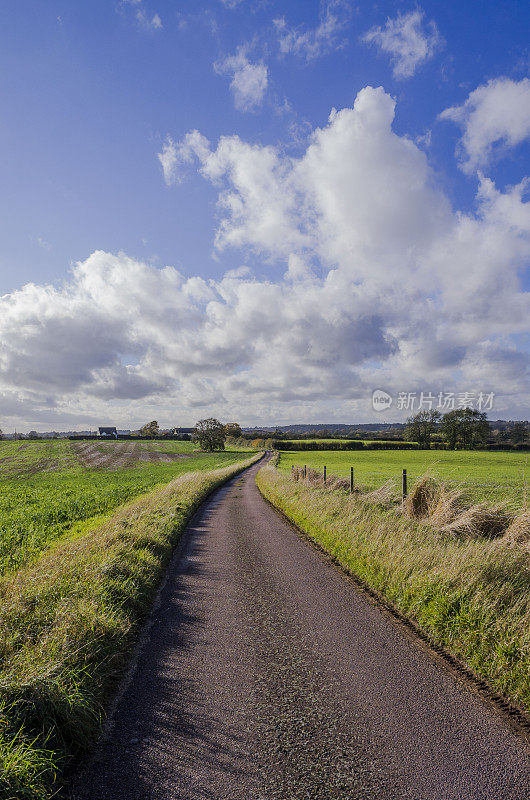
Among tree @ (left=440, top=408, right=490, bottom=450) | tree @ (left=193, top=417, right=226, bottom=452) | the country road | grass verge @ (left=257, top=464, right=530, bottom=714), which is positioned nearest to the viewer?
the country road

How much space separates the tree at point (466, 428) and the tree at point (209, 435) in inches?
2399

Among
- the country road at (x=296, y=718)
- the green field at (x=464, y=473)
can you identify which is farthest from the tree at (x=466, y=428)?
the country road at (x=296, y=718)

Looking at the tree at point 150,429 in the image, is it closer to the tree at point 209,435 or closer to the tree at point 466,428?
the tree at point 209,435

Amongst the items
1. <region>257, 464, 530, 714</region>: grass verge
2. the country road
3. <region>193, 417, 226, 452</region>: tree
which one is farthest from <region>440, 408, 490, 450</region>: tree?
the country road

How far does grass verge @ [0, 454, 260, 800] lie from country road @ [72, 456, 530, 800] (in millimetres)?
323

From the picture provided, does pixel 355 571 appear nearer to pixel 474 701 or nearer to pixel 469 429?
pixel 474 701

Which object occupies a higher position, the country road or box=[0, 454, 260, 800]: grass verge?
box=[0, 454, 260, 800]: grass verge

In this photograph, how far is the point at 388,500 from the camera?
13.3 m

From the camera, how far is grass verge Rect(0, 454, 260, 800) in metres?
3.33

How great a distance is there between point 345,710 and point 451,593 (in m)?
2.68

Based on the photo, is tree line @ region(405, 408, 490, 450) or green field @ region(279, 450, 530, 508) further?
tree line @ region(405, 408, 490, 450)

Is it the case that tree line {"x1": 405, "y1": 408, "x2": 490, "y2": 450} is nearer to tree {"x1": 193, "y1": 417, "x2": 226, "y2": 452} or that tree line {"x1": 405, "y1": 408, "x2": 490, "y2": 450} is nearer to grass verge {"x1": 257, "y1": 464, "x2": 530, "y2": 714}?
tree {"x1": 193, "y1": 417, "x2": 226, "y2": 452}

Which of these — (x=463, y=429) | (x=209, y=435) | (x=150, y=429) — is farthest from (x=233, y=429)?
(x=463, y=429)

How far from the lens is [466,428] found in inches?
3620
